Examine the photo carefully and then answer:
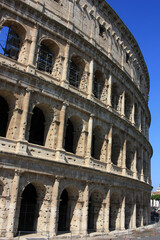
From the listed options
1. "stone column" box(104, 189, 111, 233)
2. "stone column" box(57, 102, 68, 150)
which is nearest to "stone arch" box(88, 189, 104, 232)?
"stone column" box(104, 189, 111, 233)

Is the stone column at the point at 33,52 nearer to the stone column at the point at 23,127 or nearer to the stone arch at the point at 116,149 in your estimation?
the stone column at the point at 23,127

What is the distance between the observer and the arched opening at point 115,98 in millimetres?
23684

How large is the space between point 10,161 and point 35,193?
3881mm

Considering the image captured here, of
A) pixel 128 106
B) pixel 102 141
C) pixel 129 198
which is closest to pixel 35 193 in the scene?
pixel 102 141

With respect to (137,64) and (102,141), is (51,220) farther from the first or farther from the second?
(137,64)

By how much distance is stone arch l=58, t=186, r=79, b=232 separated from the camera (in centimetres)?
1691

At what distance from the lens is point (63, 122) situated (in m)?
16.9

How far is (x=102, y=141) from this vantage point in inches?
814

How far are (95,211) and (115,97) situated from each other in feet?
32.3

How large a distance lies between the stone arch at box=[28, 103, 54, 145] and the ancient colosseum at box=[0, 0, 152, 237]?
6 centimetres

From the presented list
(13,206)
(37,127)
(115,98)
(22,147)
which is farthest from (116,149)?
(13,206)

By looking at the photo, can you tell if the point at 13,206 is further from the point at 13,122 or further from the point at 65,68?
the point at 65,68

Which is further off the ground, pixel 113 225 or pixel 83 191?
pixel 83 191

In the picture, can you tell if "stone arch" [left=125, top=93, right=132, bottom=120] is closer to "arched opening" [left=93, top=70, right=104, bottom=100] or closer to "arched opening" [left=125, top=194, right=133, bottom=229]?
"arched opening" [left=93, top=70, right=104, bottom=100]
